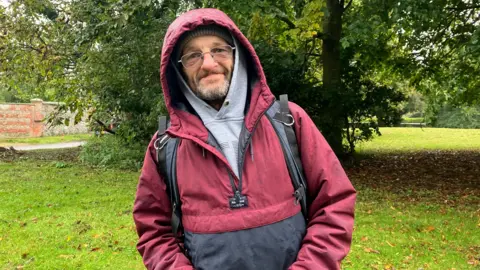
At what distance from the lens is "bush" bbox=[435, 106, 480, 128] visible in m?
38.2

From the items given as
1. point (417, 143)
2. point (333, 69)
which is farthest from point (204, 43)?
point (417, 143)

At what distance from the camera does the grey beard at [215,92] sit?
198cm

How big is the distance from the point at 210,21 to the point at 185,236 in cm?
95

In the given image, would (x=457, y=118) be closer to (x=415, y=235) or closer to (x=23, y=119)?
(x=23, y=119)

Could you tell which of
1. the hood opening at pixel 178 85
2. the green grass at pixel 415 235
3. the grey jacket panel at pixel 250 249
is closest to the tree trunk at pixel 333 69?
the green grass at pixel 415 235

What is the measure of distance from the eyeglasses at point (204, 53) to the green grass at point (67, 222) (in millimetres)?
3497

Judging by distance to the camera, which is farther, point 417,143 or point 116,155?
point 417,143

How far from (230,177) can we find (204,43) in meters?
0.63

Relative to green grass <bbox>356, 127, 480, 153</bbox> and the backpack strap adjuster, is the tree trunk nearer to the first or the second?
green grass <bbox>356, 127, 480, 153</bbox>

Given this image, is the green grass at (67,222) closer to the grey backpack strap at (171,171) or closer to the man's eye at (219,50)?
the grey backpack strap at (171,171)

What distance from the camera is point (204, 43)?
2.02 meters

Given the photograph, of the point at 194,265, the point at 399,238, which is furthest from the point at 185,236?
the point at 399,238

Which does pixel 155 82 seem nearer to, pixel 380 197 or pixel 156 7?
pixel 156 7

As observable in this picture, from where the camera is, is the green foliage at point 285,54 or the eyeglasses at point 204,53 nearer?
the eyeglasses at point 204,53
